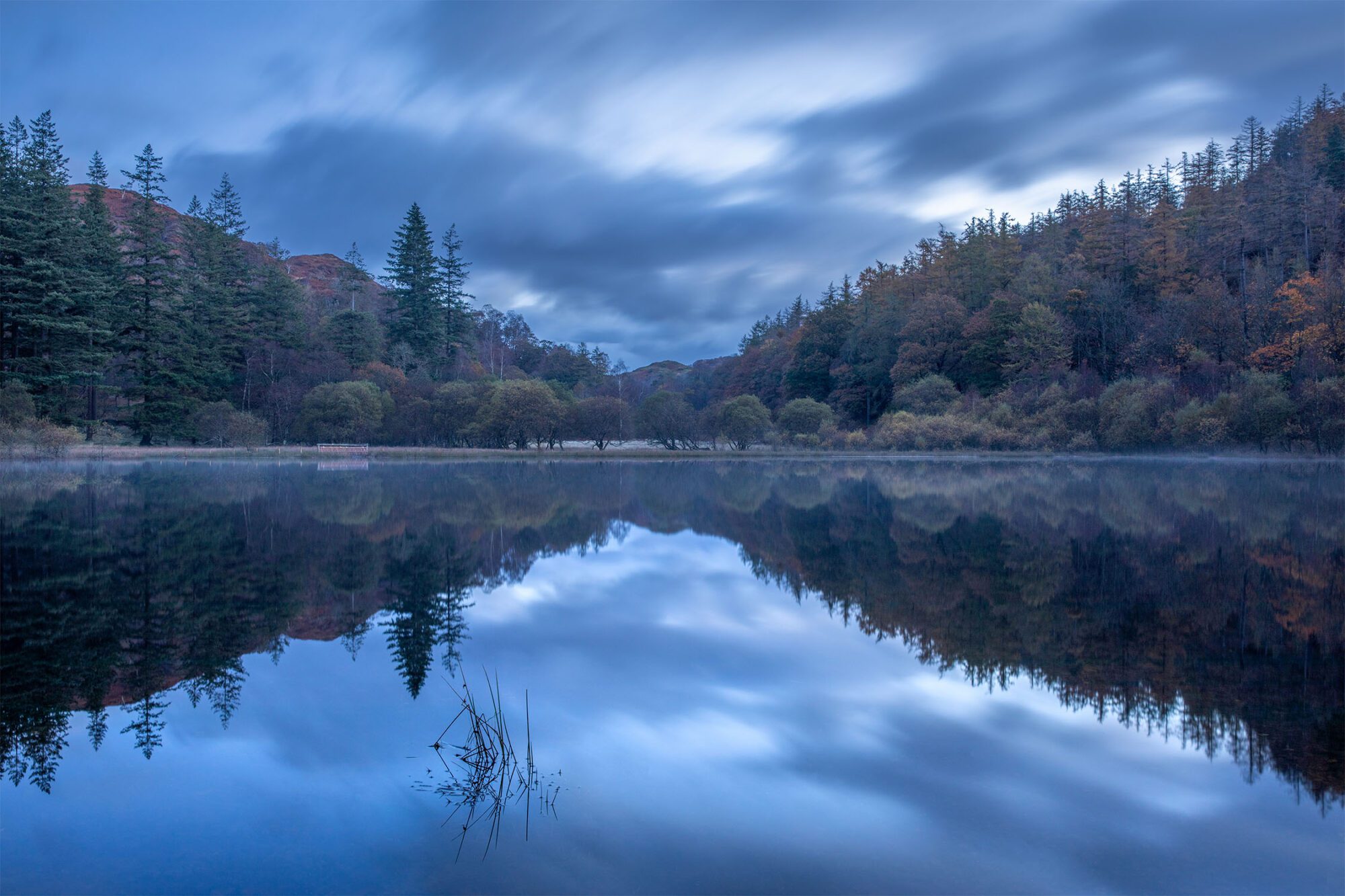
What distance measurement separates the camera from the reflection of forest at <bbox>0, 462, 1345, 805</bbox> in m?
5.21

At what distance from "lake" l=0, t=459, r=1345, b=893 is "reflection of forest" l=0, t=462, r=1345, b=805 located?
0.05 meters

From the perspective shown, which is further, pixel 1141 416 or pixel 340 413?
pixel 340 413

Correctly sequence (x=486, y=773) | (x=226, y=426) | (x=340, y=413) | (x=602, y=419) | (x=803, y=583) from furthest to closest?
(x=602, y=419)
(x=340, y=413)
(x=226, y=426)
(x=803, y=583)
(x=486, y=773)

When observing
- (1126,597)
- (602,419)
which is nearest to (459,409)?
(602,419)

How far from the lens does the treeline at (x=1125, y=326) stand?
1362 inches

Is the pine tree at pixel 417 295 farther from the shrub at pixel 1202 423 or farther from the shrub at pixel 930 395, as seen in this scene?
the shrub at pixel 1202 423

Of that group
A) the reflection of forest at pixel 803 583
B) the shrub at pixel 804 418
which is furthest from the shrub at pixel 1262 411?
the shrub at pixel 804 418

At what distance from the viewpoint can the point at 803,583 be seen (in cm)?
942

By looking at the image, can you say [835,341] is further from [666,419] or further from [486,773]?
[486,773]

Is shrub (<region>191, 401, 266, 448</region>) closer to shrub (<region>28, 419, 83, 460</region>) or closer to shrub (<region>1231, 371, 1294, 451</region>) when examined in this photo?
shrub (<region>28, 419, 83, 460</region>)

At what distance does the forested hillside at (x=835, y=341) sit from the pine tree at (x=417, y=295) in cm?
20

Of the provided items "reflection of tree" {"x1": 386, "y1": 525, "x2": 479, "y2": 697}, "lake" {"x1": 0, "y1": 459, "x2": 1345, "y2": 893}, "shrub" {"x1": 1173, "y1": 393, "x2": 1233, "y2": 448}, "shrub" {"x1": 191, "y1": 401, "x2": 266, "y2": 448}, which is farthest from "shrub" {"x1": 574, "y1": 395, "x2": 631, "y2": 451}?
"lake" {"x1": 0, "y1": 459, "x2": 1345, "y2": 893}

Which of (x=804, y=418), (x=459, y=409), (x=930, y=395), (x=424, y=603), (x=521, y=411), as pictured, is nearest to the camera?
(x=424, y=603)

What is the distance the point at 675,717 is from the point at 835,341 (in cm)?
6424
